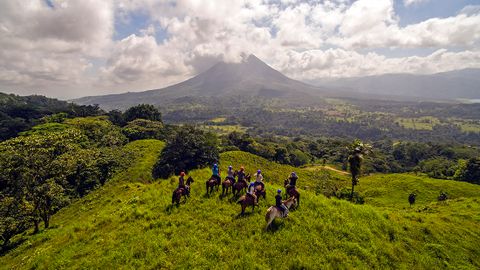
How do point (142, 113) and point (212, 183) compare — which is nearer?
point (212, 183)

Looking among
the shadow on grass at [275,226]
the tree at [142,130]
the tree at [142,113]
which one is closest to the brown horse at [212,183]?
the shadow on grass at [275,226]

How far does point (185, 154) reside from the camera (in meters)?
64.1

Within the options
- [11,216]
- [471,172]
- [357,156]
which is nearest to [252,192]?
[11,216]

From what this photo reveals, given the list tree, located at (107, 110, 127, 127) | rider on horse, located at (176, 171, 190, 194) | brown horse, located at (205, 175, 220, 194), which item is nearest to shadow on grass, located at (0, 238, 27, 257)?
rider on horse, located at (176, 171, 190, 194)

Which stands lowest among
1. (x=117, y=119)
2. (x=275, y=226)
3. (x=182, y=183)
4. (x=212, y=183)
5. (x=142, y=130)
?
(x=142, y=130)

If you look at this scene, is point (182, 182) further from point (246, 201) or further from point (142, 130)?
point (142, 130)

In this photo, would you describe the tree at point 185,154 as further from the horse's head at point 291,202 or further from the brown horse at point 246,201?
the horse's head at point 291,202

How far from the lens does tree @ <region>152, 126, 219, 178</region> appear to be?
61.2 m

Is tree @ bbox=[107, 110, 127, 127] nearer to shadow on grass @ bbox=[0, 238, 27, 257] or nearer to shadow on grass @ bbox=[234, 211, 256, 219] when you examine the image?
shadow on grass @ bbox=[0, 238, 27, 257]

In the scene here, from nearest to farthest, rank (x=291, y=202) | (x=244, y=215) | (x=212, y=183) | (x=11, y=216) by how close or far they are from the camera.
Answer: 1. (x=244, y=215)
2. (x=291, y=202)
3. (x=212, y=183)
4. (x=11, y=216)

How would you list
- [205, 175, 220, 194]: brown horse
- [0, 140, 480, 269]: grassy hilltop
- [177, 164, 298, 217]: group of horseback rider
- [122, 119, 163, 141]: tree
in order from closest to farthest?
[0, 140, 480, 269]: grassy hilltop
[177, 164, 298, 217]: group of horseback rider
[205, 175, 220, 194]: brown horse
[122, 119, 163, 141]: tree

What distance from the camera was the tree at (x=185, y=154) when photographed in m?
61.2

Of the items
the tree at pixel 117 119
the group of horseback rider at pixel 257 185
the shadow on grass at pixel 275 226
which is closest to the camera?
the shadow on grass at pixel 275 226

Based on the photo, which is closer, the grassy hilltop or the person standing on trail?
the grassy hilltop
